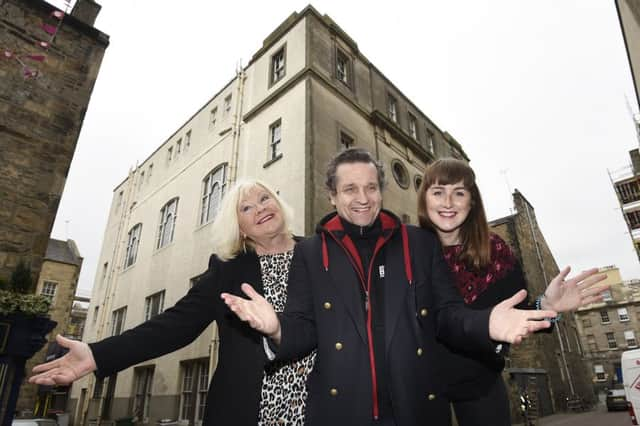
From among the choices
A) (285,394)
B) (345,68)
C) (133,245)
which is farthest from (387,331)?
(133,245)

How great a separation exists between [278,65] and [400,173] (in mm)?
7199

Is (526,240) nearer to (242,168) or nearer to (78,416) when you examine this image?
(242,168)

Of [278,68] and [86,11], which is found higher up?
[278,68]

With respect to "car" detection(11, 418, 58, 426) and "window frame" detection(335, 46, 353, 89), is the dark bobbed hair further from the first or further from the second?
"window frame" detection(335, 46, 353, 89)

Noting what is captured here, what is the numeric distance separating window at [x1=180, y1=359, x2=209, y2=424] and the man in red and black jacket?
1233 centimetres

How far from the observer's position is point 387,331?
180cm

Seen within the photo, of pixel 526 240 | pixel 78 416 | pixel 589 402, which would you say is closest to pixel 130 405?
pixel 78 416

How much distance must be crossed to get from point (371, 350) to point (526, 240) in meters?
25.5

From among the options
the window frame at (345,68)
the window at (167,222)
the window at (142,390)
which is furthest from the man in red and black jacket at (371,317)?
the window at (167,222)

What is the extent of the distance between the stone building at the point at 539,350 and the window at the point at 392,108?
30.4 feet

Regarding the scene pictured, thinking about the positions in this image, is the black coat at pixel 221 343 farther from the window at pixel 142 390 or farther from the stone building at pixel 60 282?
the stone building at pixel 60 282

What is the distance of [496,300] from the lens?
2.24 m

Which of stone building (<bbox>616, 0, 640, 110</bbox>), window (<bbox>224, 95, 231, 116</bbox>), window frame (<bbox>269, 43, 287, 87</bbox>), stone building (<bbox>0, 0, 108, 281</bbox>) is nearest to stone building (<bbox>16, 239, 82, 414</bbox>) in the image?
window (<bbox>224, 95, 231, 116</bbox>)

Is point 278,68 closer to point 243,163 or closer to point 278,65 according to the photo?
point 278,65
